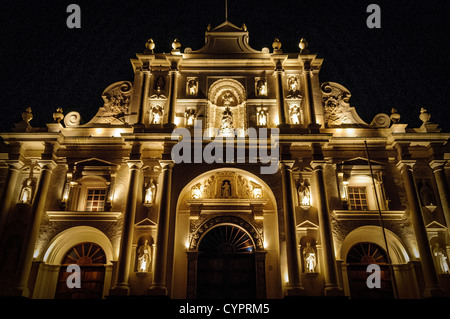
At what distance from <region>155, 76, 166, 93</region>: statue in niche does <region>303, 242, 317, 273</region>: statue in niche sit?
37.8 feet

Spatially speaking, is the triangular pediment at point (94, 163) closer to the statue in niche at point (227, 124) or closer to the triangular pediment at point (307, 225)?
the statue in niche at point (227, 124)

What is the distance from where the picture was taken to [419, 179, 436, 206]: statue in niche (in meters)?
18.6

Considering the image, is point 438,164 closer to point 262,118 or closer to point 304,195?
point 304,195

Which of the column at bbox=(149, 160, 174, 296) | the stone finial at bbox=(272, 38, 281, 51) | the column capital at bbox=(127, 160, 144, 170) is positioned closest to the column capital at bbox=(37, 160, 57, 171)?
the column capital at bbox=(127, 160, 144, 170)

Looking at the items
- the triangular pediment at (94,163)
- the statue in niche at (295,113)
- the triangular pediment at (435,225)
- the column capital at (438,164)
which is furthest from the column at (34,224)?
the column capital at (438,164)

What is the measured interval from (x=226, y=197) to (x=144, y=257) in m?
5.10

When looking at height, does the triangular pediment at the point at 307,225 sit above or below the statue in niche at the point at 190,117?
below

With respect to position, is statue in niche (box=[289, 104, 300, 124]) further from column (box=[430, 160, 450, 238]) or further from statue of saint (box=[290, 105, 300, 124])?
column (box=[430, 160, 450, 238])

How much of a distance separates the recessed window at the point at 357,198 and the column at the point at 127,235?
1085 centimetres

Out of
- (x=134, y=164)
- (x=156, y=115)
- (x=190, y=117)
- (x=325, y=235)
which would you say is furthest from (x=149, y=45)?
(x=325, y=235)

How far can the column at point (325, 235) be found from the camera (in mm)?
16344

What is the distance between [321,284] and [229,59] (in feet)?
42.7

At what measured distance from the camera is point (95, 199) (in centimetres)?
1973

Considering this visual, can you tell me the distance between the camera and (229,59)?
21750 mm
